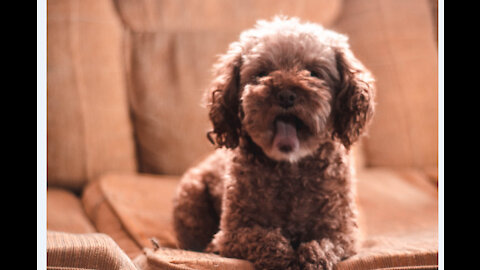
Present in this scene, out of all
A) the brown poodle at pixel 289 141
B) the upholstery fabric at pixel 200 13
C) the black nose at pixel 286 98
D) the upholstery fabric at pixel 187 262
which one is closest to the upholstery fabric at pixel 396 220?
the brown poodle at pixel 289 141

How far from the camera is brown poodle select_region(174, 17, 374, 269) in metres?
1.30

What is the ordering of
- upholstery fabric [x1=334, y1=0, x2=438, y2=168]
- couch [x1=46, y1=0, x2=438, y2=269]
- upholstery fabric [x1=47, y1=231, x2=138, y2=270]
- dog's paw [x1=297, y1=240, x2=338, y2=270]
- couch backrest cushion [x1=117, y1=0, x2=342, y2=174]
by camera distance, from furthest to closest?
upholstery fabric [x1=334, y1=0, x2=438, y2=168]
couch backrest cushion [x1=117, y1=0, x2=342, y2=174]
couch [x1=46, y1=0, x2=438, y2=269]
dog's paw [x1=297, y1=240, x2=338, y2=270]
upholstery fabric [x1=47, y1=231, x2=138, y2=270]

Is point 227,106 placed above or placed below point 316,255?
above

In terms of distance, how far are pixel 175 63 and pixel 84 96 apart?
0.45 metres

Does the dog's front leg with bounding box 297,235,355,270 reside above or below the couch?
Result: below

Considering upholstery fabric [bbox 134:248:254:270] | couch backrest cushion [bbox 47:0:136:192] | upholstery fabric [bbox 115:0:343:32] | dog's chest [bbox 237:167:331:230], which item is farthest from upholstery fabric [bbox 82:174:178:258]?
upholstery fabric [bbox 115:0:343:32]

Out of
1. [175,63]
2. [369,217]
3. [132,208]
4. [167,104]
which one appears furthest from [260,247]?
[175,63]

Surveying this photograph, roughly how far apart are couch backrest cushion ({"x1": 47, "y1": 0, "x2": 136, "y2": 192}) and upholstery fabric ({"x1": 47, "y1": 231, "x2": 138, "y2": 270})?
1000mm

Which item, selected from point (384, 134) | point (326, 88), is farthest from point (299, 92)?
point (384, 134)

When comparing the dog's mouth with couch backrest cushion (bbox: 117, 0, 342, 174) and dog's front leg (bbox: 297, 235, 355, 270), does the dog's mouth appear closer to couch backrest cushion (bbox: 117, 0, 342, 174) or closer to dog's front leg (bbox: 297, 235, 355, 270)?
dog's front leg (bbox: 297, 235, 355, 270)

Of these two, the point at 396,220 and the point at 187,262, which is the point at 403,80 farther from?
the point at 187,262

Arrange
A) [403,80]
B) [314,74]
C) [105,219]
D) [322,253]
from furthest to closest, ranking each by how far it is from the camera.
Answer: [403,80], [105,219], [314,74], [322,253]

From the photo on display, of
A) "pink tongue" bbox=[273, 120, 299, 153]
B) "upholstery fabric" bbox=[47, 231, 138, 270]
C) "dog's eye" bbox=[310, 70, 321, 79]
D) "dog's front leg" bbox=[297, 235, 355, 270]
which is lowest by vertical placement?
"dog's front leg" bbox=[297, 235, 355, 270]

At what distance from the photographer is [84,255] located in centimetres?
115
